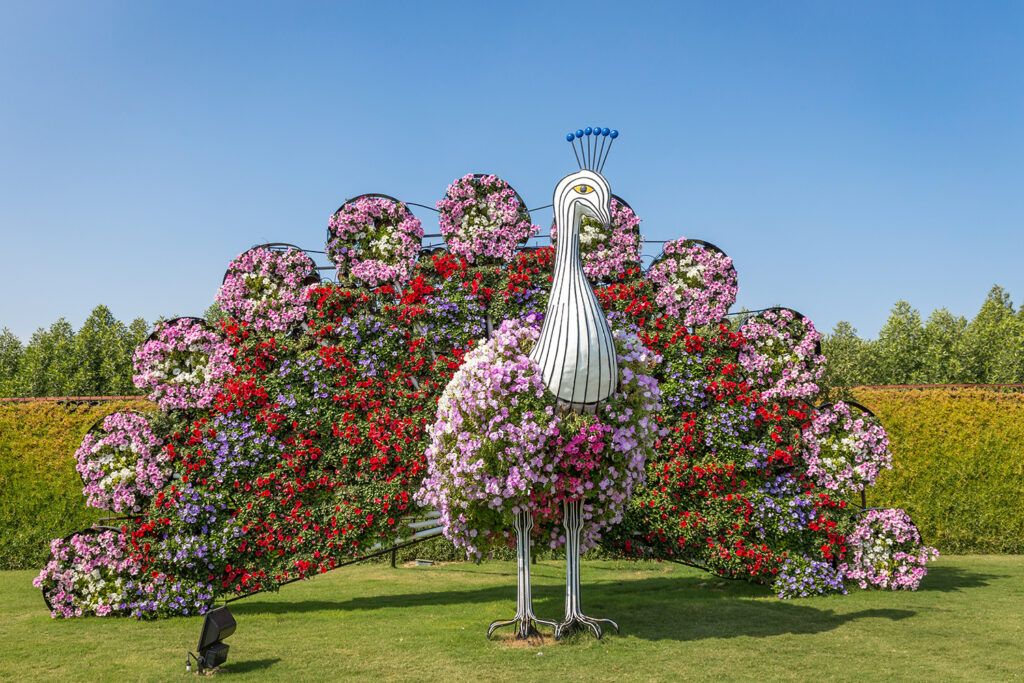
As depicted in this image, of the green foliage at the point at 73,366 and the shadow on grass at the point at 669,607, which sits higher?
the green foliage at the point at 73,366

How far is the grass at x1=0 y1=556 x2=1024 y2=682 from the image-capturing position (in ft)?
25.1

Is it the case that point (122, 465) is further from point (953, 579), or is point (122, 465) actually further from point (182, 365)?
point (953, 579)

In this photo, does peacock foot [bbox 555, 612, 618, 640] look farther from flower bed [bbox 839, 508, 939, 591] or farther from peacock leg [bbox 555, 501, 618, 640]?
flower bed [bbox 839, 508, 939, 591]

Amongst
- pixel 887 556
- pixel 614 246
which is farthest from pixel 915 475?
pixel 614 246

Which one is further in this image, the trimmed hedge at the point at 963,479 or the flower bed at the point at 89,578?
the trimmed hedge at the point at 963,479

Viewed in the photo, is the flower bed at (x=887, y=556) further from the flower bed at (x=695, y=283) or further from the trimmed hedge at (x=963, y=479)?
the flower bed at (x=695, y=283)

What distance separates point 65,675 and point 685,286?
30.9ft

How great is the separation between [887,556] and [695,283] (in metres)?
5.10

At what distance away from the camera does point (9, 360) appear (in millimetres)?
26703

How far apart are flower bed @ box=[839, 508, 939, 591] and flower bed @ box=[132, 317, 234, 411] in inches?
390

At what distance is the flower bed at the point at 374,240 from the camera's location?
11844 millimetres

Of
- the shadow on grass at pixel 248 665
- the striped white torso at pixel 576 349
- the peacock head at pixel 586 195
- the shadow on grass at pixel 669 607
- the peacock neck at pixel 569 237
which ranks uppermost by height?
the peacock head at pixel 586 195

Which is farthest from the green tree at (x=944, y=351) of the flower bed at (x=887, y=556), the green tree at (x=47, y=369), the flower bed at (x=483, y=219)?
the green tree at (x=47, y=369)

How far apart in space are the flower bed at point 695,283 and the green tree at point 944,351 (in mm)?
15273
